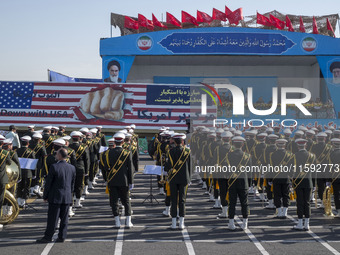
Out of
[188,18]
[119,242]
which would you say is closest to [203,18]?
[188,18]

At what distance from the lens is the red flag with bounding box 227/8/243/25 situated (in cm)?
3559

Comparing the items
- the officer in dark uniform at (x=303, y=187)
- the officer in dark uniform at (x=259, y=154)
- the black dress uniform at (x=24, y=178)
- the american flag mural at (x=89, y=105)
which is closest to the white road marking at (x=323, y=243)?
the officer in dark uniform at (x=303, y=187)

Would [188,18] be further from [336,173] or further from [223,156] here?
[223,156]

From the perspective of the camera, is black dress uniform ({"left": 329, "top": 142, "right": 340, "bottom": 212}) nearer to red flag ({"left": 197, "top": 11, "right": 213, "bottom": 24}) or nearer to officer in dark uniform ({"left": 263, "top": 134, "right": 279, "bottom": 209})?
officer in dark uniform ({"left": 263, "top": 134, "right": 279, "bottom": 209})

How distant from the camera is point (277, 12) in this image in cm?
3662

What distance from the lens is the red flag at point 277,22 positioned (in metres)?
35.3

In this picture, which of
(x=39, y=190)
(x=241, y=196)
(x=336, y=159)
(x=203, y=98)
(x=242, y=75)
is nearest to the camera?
(x=241, y=196)

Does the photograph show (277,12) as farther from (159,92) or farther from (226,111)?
(159,92)

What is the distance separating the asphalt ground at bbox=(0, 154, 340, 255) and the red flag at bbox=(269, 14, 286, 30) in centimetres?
2577

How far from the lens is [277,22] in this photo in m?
35.4

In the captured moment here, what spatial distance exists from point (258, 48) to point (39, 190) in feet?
83.4

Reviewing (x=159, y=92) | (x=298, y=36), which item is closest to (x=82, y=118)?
(x=159, y=92)

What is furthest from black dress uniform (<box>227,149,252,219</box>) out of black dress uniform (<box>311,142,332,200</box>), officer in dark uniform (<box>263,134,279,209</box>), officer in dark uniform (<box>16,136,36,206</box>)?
officer in dark uniform (<box>16,136,36,206</box>)

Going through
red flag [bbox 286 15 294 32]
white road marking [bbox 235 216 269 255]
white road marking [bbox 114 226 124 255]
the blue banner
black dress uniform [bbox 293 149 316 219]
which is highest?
red flag [bbox 286 15 294 32]
